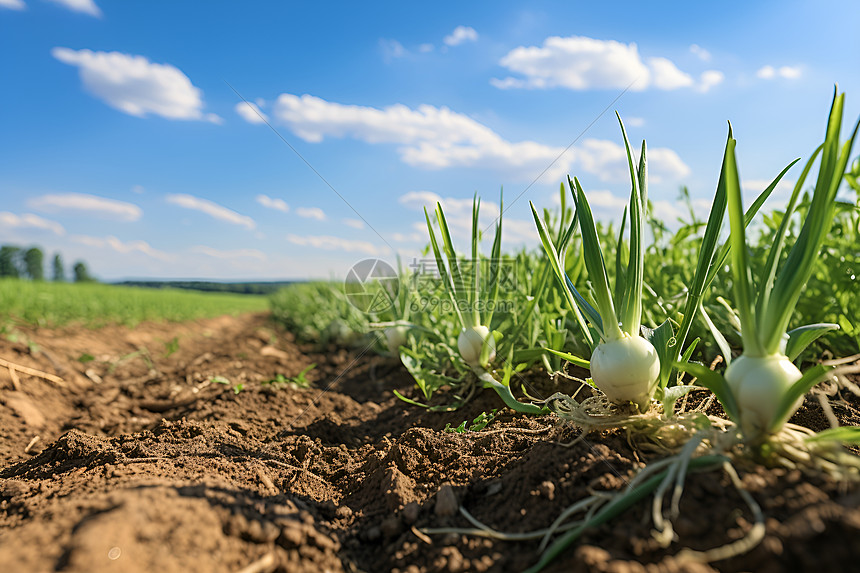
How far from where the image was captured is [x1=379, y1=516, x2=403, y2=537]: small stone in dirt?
3.41 ft

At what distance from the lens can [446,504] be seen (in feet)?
3.49

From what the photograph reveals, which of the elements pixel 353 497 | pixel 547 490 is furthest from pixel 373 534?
pixel 547 490

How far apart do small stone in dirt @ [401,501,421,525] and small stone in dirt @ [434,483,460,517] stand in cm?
4

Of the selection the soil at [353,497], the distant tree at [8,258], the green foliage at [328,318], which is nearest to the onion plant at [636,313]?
the soil at [353,497]

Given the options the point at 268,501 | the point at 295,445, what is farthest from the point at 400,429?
the point at 268,501

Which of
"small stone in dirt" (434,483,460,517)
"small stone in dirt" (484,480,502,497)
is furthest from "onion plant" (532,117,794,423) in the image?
"small stone in dirt" (434,483,460,517)

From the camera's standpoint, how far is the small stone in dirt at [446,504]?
105cm

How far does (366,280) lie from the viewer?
3.84 metres

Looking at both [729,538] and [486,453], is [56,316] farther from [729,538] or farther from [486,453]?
[729,538]

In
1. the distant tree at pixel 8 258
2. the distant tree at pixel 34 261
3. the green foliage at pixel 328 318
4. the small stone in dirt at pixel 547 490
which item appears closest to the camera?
the small stone in dirt at pixel 547 490

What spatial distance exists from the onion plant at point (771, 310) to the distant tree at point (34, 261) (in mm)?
66567

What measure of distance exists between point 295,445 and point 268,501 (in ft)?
2.44

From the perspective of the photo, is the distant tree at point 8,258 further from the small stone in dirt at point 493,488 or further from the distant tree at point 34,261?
the small stone in dirt at point 493,488

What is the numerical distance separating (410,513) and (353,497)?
1.01 ft
